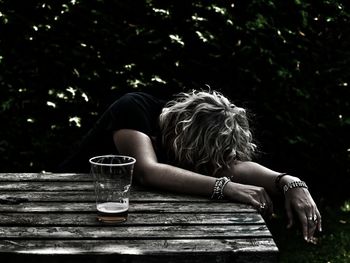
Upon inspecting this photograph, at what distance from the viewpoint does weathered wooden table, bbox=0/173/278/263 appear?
186cm

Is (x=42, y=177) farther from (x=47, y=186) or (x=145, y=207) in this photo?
(x=145, y=207)

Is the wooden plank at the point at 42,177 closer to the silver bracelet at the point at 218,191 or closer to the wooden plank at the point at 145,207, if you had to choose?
the wooden plank at the point at 145,207

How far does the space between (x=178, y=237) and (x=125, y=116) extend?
4.09 feet

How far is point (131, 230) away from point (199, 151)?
2.98ft

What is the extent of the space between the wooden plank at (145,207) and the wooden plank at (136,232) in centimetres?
21

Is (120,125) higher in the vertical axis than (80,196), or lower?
higher

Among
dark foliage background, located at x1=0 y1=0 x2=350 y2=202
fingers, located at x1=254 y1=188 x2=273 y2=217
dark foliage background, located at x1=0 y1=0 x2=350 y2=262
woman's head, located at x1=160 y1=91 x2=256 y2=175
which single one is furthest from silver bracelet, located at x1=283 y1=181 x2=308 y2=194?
dark foliage background, located at x1=0 y1=0 x2=350 y2=202

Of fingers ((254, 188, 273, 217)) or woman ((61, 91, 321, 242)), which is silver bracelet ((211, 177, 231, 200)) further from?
fingers ((254, 188, 273, 217))

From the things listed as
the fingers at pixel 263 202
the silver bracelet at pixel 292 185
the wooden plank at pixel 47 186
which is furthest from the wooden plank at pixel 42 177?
the silver bracelet at pixel 292 185

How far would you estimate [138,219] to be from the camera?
221 centimetres

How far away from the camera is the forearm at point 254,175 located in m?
2.83

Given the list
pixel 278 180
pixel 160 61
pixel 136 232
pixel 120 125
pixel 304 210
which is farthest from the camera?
pixel 160 61

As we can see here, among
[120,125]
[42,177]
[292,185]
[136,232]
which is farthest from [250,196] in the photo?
[42,177]

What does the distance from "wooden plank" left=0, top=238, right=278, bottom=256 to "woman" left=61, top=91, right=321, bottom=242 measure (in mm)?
528
